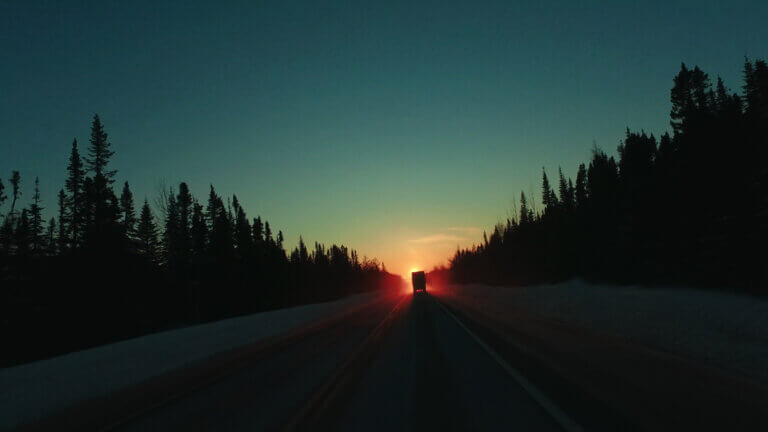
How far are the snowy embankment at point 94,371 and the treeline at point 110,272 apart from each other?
95.1 feet

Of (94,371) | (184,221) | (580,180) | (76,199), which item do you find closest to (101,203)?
(76,199)

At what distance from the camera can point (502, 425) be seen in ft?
16.8

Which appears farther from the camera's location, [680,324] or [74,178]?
[74,178]

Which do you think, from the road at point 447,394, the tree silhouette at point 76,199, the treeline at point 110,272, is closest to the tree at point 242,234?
the treeline at point 110,272

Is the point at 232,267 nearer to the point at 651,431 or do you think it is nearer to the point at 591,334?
the point at 591,334

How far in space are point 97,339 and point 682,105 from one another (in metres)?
58.4

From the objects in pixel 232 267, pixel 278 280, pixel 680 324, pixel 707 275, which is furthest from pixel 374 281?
pixel 680 324

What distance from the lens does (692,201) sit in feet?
119

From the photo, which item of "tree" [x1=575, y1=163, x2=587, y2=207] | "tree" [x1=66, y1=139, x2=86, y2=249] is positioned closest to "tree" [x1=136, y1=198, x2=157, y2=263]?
"tree" [x1=66, y1=139, x2=86, y2=249]

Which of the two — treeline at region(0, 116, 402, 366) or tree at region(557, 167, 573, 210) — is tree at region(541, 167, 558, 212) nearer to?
tree at region(557, 167, 573, 210)

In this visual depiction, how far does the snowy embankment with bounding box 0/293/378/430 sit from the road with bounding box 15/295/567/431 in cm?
82

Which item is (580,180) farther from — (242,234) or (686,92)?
(242,234)

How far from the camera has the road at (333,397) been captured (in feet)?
18.1

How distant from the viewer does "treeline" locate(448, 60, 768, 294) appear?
32188 millimetres
